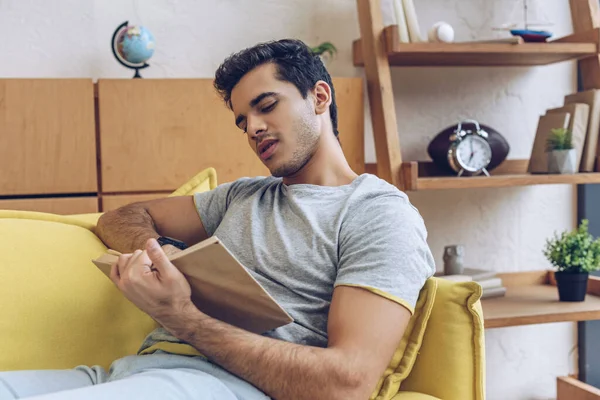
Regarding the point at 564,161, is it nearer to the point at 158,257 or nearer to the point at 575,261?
the point at 575,261

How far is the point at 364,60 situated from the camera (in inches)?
98.3

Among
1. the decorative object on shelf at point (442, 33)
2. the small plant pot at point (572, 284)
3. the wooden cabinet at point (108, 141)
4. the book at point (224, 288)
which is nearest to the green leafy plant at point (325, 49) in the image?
the decorative object on shelf at point (442, 33)

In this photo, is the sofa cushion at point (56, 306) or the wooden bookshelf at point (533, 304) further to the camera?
the wooden bookshelf at point (533, 304)

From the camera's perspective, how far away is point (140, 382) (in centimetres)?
118

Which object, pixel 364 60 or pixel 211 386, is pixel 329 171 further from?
pixel 364 60

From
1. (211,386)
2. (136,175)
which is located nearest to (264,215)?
(211,386)

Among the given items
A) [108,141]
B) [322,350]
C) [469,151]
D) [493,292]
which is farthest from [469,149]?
[322,350]

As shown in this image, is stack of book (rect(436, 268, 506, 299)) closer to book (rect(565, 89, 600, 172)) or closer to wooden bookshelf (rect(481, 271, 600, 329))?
wooden bookshelf (rect(481, 271, 600, 329))

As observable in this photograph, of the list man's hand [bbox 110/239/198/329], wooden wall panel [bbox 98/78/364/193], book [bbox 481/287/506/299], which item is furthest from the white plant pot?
man's hand [bbox 110/239/198/329]

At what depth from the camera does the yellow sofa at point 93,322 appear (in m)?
1.38

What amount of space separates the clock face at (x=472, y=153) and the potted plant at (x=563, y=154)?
217mm

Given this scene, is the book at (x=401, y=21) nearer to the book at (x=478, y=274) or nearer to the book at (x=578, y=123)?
the book at (x=578, y=123)

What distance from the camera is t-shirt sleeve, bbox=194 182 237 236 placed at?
174 cm

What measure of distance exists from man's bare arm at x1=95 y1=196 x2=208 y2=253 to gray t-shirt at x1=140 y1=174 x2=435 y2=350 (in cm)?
14
